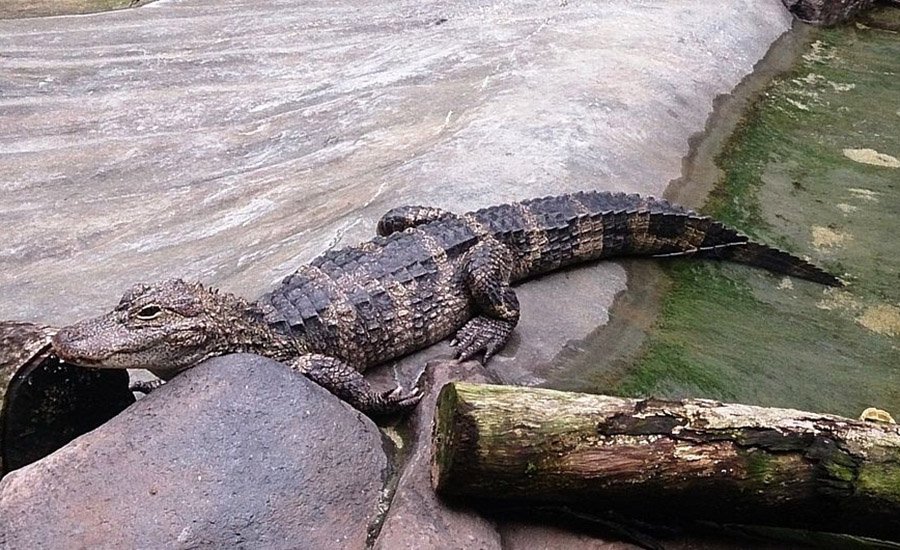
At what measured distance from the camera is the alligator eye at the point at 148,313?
9.86ft

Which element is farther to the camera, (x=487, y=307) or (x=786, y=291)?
(x=786, y=291)

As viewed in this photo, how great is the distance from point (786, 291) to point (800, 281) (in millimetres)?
140

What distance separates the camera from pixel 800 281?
4.56 m

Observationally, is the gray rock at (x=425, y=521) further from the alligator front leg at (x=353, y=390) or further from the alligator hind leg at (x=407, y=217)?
the alligator hind leg at (x=407, y=217)

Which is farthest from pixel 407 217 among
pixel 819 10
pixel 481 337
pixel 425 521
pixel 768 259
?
pixel 819 10

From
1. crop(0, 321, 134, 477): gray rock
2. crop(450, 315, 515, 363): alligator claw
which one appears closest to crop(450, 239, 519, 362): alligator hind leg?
crop(450, 315, 515, 363): alligator claw

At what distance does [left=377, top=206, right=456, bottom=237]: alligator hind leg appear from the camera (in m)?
4.43

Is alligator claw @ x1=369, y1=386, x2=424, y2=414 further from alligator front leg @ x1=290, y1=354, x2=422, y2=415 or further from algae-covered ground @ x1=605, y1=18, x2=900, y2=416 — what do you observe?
algae-covered ground @ x1=605, y1=18, x2=900, y2=416

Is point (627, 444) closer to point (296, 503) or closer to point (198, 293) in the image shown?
point (296, 503)

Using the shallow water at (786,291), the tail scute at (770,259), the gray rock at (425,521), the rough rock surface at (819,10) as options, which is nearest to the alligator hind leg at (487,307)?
the shallow water at (786,291)

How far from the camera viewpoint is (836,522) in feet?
8.66

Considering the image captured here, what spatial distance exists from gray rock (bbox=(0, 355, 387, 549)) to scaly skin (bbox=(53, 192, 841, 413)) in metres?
0.33

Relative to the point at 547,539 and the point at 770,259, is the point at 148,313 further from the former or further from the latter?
the point at 770,259

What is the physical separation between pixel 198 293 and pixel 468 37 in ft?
→ 16.1
